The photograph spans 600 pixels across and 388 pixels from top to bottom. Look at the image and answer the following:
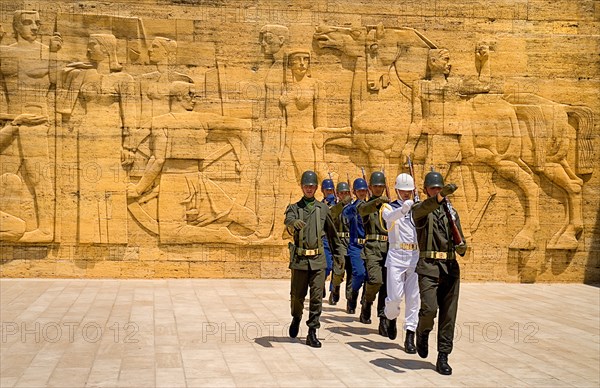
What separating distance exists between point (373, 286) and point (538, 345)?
1956 millimetres

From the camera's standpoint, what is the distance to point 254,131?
1345 cm

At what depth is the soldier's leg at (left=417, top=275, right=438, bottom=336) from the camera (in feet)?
23.9

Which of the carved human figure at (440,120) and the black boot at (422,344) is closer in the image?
the black boot at (422,344)

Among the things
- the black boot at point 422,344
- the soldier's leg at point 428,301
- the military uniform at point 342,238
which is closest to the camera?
the soldier's leg at point 428,301

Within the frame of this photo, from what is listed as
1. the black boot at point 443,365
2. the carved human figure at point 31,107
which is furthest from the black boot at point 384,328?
the carved human figure at point 31,107

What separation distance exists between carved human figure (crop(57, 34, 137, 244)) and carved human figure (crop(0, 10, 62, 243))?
1.21 feet

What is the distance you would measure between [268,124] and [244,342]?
19.2 ft

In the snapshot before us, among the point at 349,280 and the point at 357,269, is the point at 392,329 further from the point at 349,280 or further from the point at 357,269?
the point at 349,280

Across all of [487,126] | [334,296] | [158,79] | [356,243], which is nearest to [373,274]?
[356,243]

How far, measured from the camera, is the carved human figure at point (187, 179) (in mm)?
13102

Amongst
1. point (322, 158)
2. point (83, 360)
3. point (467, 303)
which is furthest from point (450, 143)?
point (83, 360)

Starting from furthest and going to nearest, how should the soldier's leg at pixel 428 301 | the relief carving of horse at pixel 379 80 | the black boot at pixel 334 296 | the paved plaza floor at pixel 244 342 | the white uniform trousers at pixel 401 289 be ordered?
the relief carving of horse at pixel 379 80
the black boot at pixel 334 296
the white uniform trousers at pixel 401 289
the soldier's leg at pixel 428 301
the paved plaza floor at pixel 244 342

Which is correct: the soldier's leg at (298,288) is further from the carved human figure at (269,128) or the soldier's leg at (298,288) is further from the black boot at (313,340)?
the carved human figure at (269,128)

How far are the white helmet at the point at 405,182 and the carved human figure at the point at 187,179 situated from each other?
18.4 feet
